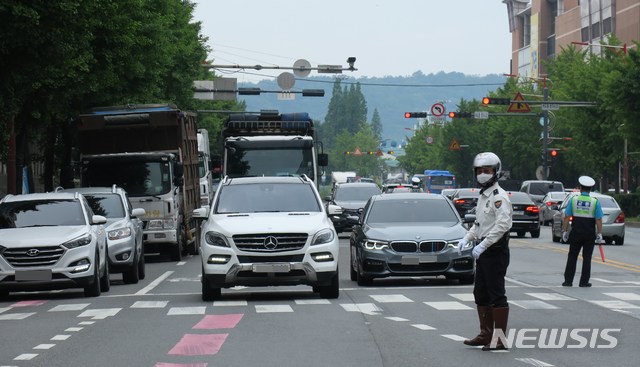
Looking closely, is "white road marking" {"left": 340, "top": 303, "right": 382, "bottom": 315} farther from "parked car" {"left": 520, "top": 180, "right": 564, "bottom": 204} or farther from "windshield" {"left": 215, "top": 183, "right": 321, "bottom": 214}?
"parked car" {"left": 520, "top": 180, "right": 564, "bottom": 204}

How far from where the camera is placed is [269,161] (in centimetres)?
3641

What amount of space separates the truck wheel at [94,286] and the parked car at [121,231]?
3.26 metres

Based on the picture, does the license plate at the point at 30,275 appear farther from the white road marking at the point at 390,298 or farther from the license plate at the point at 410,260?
the license plate at the point at 410,260

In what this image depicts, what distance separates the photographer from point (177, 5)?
180ft

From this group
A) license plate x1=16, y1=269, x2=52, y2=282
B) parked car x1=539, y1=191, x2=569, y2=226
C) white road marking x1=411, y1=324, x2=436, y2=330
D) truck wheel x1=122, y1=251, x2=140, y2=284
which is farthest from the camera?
parked car x1=539, y1=191, x2=569, y2=226

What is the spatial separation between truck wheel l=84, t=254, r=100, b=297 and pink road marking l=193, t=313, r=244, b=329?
464 cm

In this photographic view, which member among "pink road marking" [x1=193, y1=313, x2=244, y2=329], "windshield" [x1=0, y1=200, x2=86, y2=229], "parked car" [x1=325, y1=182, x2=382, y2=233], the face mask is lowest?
"parked car" [x1=325, y1=182, x2=382, y2=233]

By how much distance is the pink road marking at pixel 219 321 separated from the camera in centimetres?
1634

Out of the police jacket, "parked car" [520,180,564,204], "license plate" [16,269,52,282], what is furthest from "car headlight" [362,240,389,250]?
Result: "parked car" [520,180,564,204]

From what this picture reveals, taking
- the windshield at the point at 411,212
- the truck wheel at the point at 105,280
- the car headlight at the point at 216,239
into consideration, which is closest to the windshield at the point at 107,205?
the truck wheel at the point at 105,280

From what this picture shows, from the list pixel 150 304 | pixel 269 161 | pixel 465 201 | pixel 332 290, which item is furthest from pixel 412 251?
pixel 465 201

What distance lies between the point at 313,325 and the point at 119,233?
34.5ft

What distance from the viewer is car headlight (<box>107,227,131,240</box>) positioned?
26106 millimetres

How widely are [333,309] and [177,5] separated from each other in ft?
123
